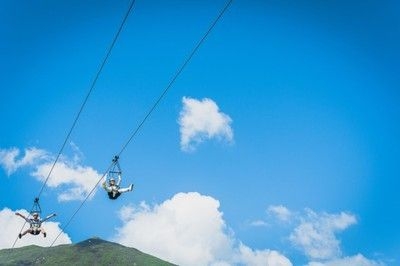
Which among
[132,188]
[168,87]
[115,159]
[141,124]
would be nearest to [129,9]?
[168,87]

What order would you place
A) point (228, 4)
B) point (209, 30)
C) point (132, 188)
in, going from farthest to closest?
point (132, 188) → point (209, 30) → point (228, 4)

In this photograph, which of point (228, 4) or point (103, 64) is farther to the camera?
point (103, 64)

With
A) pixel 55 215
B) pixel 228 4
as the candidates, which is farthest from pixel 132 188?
pixel 228 4

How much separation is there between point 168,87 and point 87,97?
5229 mm

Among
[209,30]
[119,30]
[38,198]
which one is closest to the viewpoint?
[209,30]

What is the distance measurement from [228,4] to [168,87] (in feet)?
19.4

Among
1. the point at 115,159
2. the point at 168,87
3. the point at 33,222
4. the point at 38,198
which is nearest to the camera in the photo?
the point at 168,87

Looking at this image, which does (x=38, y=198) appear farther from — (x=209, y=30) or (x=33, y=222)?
(x=209, y=30)

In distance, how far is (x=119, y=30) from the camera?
17.3m

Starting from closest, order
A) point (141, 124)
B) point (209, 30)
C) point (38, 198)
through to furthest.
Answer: point (209, 30), point (141, 124), point (38, 198)

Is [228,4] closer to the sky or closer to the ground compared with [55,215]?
closer to the ground

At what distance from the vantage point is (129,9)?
50.4ft

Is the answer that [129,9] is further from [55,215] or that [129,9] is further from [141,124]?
[55,215]

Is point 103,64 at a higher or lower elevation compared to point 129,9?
higher
